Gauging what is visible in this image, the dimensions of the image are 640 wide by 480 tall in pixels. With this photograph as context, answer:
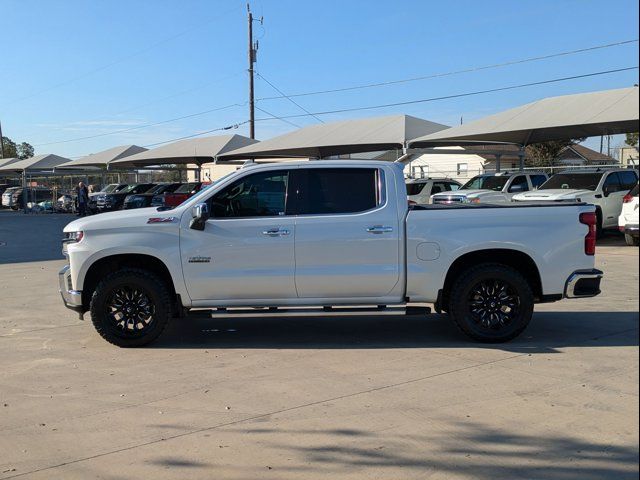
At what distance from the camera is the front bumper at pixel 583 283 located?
22.0ft

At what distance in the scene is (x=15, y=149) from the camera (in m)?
102

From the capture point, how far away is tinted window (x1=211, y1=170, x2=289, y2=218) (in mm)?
6895

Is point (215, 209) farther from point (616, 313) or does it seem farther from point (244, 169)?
point (616, 313)

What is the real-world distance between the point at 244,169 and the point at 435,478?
4107 millimetres

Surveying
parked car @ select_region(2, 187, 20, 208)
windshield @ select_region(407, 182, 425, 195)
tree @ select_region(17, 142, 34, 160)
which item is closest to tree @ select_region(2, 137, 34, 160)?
tree @ select_region(17, 142, 34, 160)

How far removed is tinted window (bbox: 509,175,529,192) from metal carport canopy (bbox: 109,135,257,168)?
731 inches

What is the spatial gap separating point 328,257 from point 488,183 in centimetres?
1518

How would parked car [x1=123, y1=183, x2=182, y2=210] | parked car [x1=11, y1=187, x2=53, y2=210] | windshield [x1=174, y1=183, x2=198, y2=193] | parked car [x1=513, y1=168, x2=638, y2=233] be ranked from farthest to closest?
1. parked car [x1=11, y1=187, x2=53, y2=210]
2. windshield [x1=174, y1=183, x2=198, y2=193]
3. parked car [x1=123, y1=183, x2=182, y2=210]
4. parked car [x1=513, y1=168, x2=638, y2=233]

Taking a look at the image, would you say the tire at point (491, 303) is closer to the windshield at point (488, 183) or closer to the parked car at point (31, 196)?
the windshield at point (488, 183)

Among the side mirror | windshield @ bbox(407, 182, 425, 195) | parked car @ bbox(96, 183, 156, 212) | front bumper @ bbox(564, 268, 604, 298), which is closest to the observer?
the side mirror

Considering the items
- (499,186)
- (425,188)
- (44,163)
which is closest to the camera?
(499,186)

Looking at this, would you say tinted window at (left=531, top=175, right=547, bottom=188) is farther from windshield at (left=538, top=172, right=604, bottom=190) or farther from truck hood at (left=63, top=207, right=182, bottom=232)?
truck hood at (left=63, top=207, right=182, bottom=232)

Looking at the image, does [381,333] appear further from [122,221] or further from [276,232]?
[122,221]

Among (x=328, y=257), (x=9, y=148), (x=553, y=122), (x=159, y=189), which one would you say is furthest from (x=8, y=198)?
(x=9, y=148)
